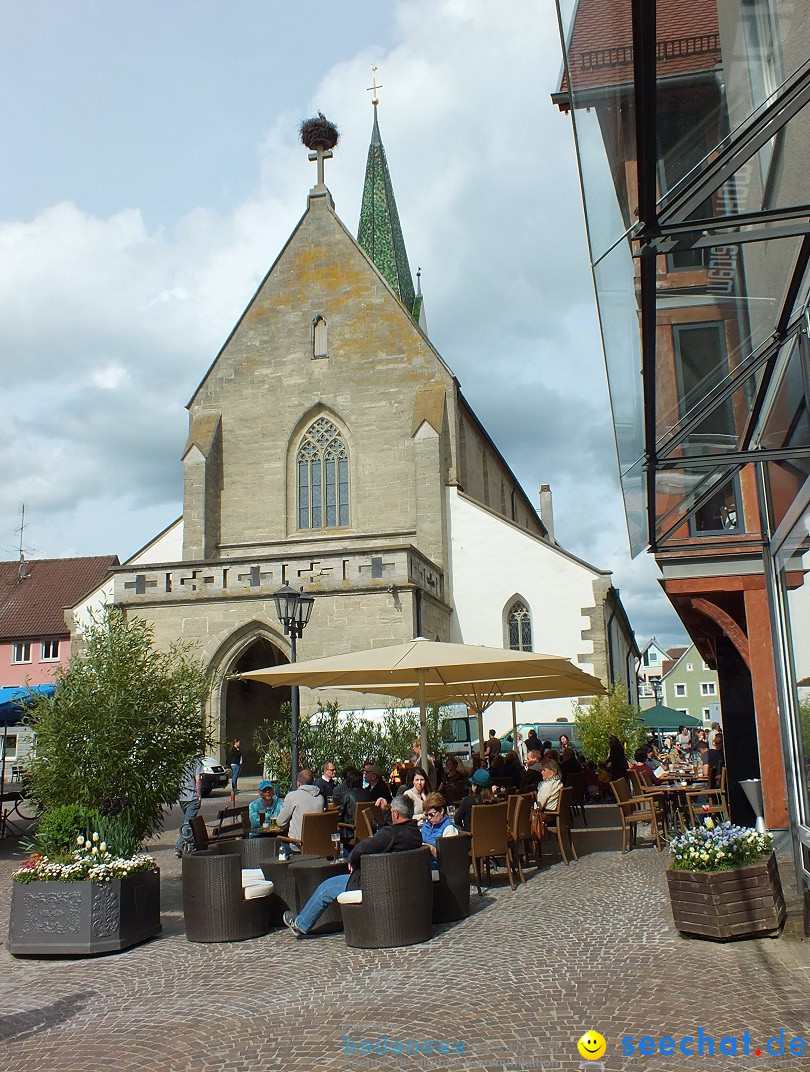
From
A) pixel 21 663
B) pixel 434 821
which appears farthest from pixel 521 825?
pixel 21 663

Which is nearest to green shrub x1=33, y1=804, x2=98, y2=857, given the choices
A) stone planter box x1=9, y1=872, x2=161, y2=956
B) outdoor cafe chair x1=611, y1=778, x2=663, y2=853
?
stone planter box x1=9, y1=872, x2=161, y2=956

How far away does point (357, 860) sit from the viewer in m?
7.69

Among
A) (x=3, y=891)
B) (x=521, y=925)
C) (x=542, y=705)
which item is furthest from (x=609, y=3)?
(x=542, y=705)

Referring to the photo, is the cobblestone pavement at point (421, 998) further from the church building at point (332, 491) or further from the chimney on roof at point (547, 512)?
the chimney on roof at point (547, 512)

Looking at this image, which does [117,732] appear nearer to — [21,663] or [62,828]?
[62,828]

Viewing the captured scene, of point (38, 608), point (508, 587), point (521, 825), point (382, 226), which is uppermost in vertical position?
point (382, 226)

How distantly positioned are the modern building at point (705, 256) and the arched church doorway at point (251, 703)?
19.8 meters

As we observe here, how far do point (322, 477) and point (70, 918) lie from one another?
2122cm

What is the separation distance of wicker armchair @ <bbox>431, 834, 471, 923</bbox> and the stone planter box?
2.61 m

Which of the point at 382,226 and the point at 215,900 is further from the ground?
the point at 382,226

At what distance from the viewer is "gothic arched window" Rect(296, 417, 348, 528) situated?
28188 mm

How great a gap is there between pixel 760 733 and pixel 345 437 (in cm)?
1891

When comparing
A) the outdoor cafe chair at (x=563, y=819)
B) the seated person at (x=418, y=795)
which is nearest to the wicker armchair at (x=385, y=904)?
the seated person at (x=418, y=795)

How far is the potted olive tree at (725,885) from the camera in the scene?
6.89 meters
